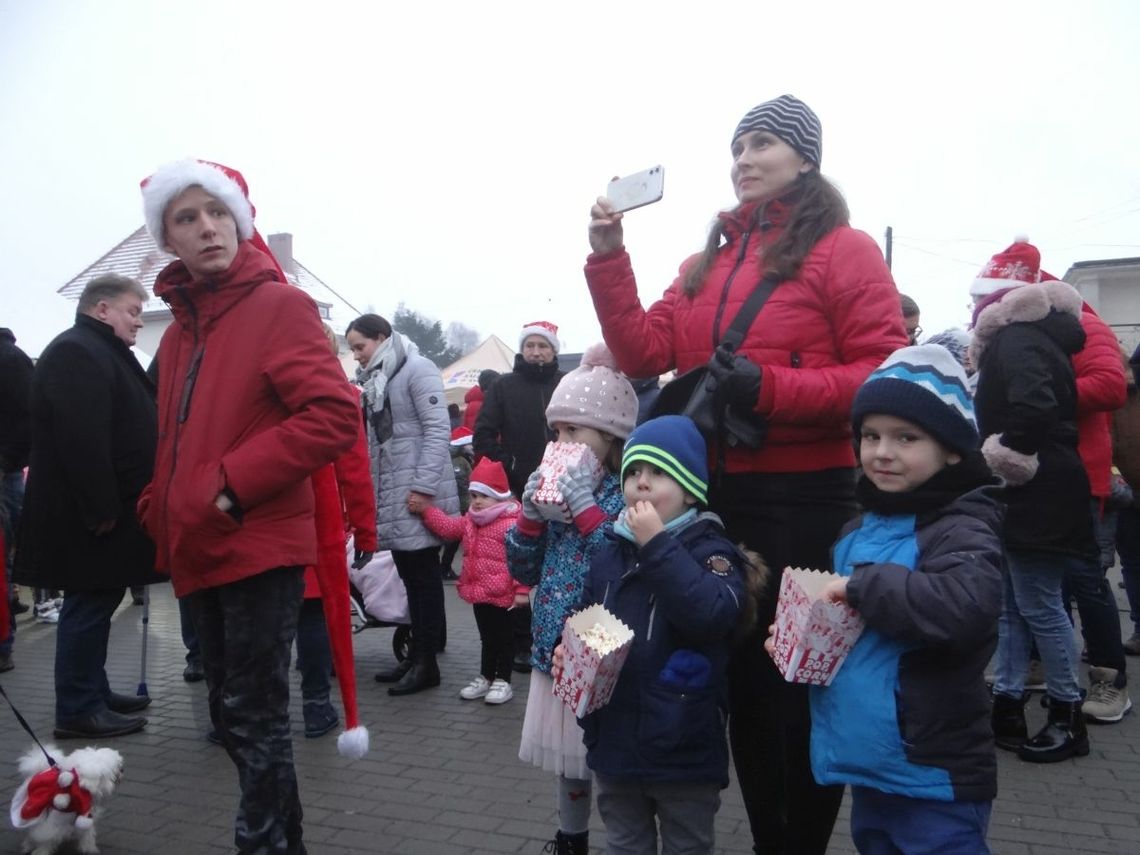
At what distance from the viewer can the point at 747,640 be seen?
271 cm

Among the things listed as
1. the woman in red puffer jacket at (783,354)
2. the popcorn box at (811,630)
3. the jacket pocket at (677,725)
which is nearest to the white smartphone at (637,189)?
the woman in red puffer jacket at (783,354)

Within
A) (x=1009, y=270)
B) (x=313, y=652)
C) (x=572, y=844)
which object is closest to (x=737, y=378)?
(x=572, y=844)

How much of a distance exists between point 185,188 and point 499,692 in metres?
3.30

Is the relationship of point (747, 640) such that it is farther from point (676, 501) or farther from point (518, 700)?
point (518, 700)

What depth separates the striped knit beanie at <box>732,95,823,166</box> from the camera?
2721 mm

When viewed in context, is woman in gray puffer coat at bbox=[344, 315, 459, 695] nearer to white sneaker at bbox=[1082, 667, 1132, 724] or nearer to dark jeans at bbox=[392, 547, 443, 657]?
dark jeans at bbox=[392, 547, 443, 657]

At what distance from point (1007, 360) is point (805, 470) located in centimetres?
209

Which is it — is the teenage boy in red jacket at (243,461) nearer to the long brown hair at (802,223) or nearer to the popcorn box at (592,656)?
the popcorn box at (592,656)

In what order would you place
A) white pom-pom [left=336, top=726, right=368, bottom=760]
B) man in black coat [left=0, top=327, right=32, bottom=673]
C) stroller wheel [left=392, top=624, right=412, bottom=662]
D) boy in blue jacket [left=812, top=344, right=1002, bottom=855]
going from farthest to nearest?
1. man in black coat [left=0, top=327, right=32, bottom=673]
2. stroller wheel [left=392, top=624, right=412, bottom=662]
3. white pom-pom [left=336, top=726, right=368, bottom=760]
4. boy in blue jacket [left=812, top=344, right=1002, bottom=855]

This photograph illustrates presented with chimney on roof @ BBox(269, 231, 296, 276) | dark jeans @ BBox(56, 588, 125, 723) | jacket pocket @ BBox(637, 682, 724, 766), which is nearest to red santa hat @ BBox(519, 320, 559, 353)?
dark jeans @ BBox(56, 588, 125, 723)

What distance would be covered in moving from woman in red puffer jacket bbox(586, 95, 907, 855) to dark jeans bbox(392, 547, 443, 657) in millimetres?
3198

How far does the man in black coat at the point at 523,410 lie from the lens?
645cm

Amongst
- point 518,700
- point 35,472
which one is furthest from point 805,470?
point 35,472

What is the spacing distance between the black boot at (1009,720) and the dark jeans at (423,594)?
9.67 ft
